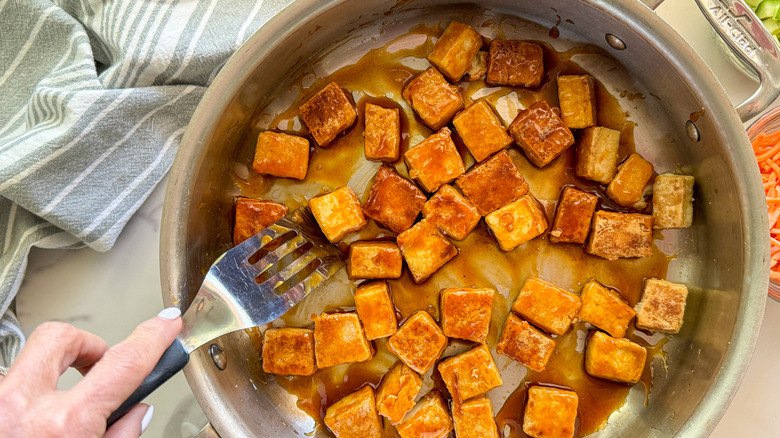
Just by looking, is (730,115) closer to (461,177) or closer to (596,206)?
(596,206)

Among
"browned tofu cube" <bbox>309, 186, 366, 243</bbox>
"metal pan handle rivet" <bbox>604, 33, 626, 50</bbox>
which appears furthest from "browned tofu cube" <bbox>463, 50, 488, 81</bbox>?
"browned tofu cube" <bbox>309, 186, 366, 243</bbox>

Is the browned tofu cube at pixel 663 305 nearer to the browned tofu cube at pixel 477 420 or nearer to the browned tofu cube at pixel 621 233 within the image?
the browned tofu cube at pixel 621 233

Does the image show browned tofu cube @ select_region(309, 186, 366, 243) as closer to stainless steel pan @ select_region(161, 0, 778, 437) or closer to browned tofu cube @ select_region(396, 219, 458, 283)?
browned tofu cube @ select_region(396, 219, 458, 283)

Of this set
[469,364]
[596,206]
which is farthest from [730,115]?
[469,364]

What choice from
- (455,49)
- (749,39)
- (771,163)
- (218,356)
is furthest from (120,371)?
(771,163)

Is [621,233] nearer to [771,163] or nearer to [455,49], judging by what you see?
[771,163]
